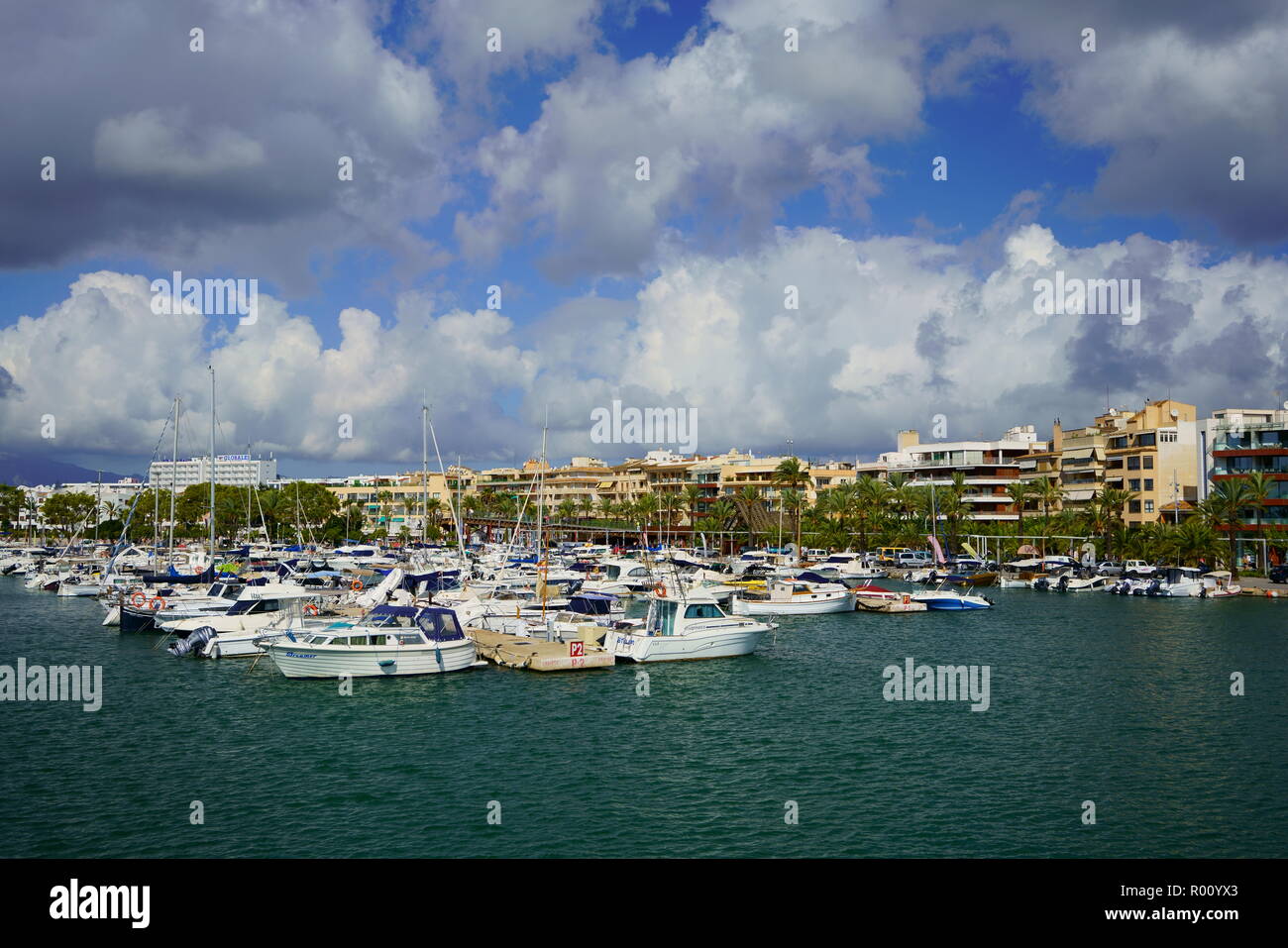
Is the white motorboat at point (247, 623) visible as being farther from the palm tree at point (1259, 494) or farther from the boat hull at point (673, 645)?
the palm tree at point (1259, 494)

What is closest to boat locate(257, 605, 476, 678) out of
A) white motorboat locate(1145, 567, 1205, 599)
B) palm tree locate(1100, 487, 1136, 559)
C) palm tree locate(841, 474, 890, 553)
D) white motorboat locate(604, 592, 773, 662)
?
white motorboat locate(604, 592, 773, 662)

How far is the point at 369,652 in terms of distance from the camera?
147 ft

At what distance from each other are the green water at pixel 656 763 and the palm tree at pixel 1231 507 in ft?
187

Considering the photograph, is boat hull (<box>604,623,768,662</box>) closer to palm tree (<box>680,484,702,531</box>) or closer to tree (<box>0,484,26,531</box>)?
palm tree (<box>680,484,702,531</box>)

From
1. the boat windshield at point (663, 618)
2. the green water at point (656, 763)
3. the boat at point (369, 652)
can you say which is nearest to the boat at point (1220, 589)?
the green water at point (656, 763)

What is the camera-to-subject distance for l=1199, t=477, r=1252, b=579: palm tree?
101 metres

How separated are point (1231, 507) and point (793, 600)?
53.2 m

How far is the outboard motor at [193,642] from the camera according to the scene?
5184 cm

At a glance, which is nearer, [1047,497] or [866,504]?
[1047,497]

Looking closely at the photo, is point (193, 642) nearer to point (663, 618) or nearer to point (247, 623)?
point (247, 623)

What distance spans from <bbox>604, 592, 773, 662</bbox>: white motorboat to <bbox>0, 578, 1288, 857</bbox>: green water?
1115 mm

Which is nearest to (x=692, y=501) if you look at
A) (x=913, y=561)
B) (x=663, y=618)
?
(x=913, y=561)
